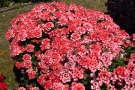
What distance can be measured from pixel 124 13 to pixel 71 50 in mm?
5027

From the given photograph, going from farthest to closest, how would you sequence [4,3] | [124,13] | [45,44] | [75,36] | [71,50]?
1. [4,3]
2. [124,13]
3. [45,44]
4. [75,36]
5. [71,50]

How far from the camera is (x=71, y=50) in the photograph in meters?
6.77

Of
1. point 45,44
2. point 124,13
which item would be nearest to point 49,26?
point 45,44

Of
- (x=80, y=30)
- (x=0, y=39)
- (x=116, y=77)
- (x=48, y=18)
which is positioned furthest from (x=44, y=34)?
(x=0, y=39)

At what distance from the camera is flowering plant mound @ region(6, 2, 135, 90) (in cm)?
637

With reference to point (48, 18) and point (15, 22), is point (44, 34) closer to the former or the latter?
point (48, 18)

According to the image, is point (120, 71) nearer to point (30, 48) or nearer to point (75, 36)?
point (75, 36)

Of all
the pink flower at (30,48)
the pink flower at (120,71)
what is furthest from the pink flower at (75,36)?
the pink flower at (120,71)

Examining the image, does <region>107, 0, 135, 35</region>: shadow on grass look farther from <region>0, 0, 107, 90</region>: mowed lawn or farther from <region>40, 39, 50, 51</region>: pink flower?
<region>40, 39, 50, 51</region>: pink flower

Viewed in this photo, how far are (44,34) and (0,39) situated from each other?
16.3 feet

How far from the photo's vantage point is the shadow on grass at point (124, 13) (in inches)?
436

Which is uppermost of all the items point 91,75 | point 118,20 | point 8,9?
point 91,75

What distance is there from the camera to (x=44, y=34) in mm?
7785

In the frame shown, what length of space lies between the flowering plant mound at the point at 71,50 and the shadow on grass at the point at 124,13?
298cm
